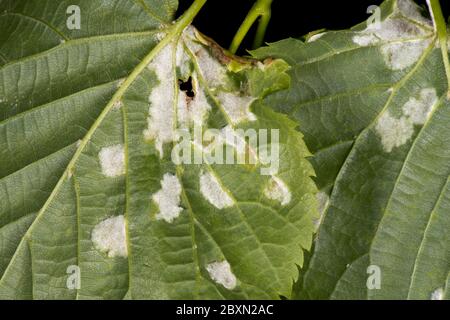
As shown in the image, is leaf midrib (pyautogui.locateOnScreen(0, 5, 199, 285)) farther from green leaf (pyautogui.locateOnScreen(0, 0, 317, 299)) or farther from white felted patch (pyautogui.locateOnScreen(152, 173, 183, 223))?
white felted patch (pyautogui.locateOnScreen(152, 173, 183, 223))

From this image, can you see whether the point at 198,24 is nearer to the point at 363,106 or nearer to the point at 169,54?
the point at 169,54

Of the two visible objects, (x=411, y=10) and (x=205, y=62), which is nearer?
(x=205, y=62)

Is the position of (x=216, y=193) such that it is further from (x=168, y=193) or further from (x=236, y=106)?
(x=236, y=106)

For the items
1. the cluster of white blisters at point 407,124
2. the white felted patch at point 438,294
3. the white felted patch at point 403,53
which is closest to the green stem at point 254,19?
the white felted patch at point 403,53

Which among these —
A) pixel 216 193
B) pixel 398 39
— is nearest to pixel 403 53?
pixel 398 39

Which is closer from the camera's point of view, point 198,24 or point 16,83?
point 16,83

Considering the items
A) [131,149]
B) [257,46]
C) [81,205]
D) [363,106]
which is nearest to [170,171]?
[131,149]

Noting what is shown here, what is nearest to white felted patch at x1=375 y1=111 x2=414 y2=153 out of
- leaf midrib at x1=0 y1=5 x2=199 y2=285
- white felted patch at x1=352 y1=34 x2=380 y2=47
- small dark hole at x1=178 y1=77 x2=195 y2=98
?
white felted patch at x1=352 y1=34 x2=380 y2=47
